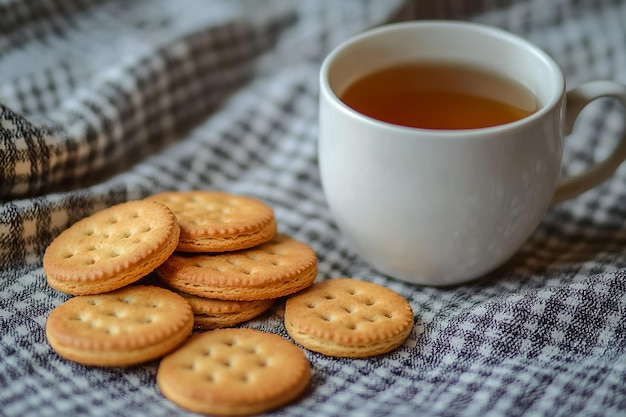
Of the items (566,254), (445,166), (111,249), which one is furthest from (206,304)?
(566,254)

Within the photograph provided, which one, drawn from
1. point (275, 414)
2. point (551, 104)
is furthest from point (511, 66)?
point (275, 414)

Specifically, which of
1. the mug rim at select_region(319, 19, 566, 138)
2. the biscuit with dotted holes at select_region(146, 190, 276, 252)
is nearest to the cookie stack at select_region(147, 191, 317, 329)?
the biscuit with dotted holes at select_region(146, 190, 276, 252)

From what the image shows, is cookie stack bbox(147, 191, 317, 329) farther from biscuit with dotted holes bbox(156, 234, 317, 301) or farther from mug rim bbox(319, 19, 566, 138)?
mug rim bbox(319, 19, 566, 138)

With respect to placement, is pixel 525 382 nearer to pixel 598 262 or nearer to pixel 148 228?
pixel 598 262

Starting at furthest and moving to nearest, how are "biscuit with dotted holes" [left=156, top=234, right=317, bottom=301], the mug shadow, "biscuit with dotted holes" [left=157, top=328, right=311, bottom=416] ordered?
1. the mug shadow
2. "biscuit with dotted holes" [left=156, top=234, right=317, bottom=301]
3. "biscuit with dotted holes" [left=157, top=328, right=311, bottom=416]

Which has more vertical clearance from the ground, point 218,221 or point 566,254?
point 218,221

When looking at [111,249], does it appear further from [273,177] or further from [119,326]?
[273,177]

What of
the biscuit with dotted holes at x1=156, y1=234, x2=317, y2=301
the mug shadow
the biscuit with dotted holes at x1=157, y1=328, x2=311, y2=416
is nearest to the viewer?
the biscuit with dotted holes at x1=157, y1=328, x2=311, y2=416
